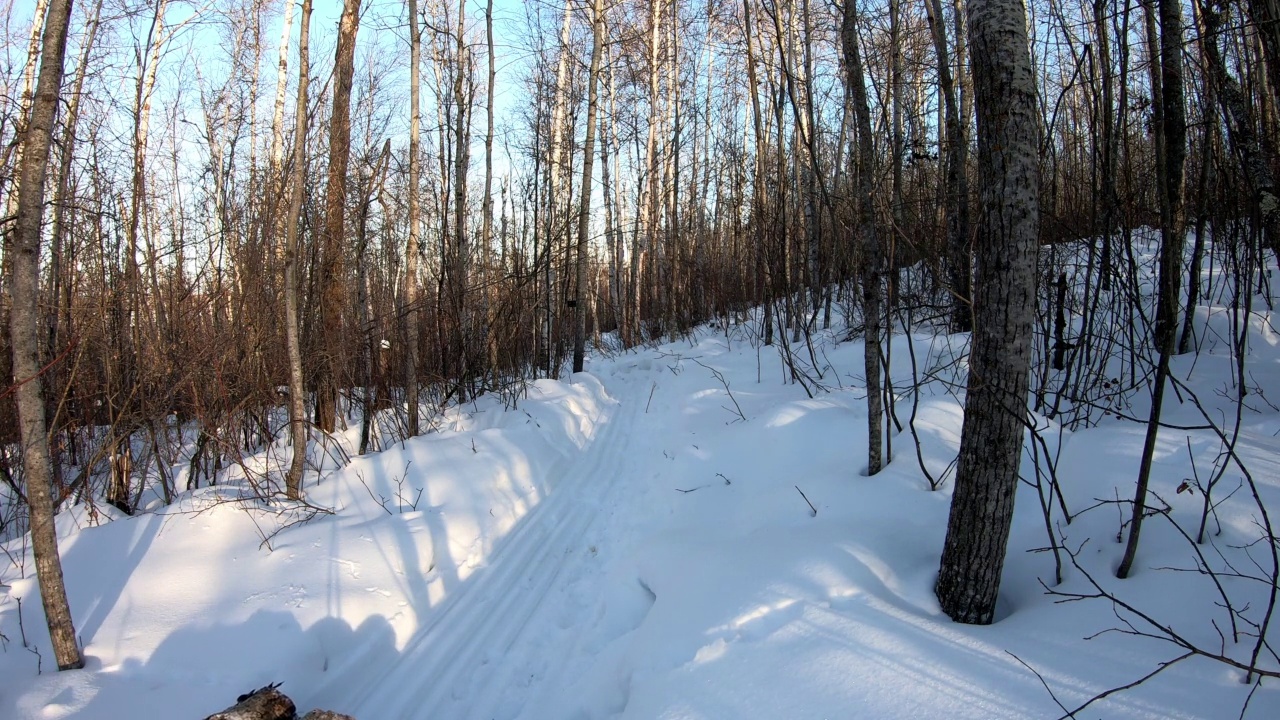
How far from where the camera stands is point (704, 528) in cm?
407

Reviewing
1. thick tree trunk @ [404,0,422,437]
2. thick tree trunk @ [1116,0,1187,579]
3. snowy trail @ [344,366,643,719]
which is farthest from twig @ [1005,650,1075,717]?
thick tree trunk @ [404,0,422,437]

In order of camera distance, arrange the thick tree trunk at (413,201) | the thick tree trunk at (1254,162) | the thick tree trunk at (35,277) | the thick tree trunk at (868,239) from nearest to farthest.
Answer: the thick tree trunk at (35,277), the thick tree trunk at (1254,162), the thick tree trunk at (868,239), the thick tree trunk at (413,201)

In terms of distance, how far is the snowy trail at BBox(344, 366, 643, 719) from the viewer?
8.91ft

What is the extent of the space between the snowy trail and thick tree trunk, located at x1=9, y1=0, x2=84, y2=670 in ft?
5.02

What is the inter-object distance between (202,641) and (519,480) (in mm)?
2769

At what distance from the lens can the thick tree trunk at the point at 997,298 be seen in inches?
84.4

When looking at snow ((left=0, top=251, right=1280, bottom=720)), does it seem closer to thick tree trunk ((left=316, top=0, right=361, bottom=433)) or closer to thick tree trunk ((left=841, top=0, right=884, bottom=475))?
thick tree trunk ((left=841, top=0, right=884, bottom=475))

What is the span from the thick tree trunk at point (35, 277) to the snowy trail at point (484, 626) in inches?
60.3

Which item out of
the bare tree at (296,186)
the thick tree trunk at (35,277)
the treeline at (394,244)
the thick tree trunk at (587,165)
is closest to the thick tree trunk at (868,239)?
the treeline at (394,244)

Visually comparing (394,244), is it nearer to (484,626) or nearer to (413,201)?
(413,201)

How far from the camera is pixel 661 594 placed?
3328mm

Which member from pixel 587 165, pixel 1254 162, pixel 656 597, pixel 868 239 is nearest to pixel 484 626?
pixel 656 597

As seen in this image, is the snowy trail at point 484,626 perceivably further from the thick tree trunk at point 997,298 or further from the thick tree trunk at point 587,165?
the thick tree trunk at point 587,165

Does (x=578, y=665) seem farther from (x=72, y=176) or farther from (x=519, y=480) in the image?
(x=72, y=176)
